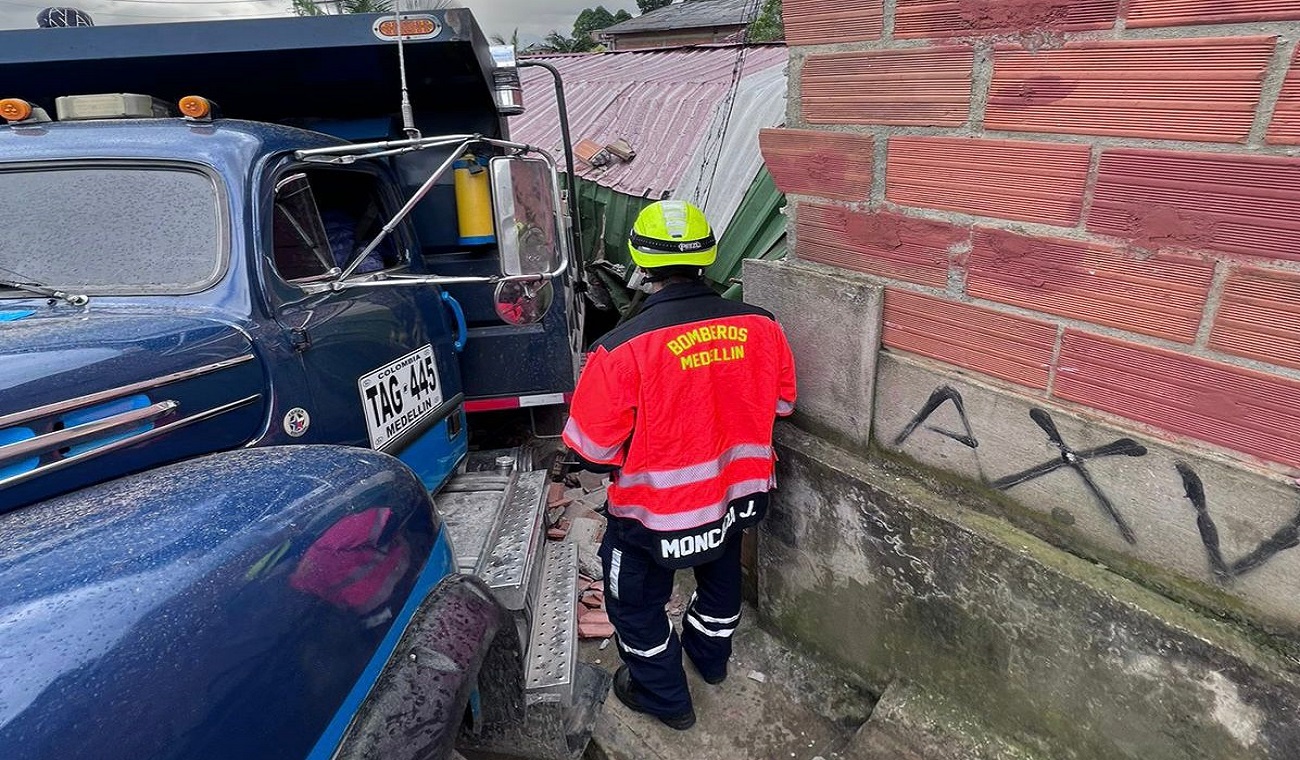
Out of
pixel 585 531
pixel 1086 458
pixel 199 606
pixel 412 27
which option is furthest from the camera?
pixel 585 531

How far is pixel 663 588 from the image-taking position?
2.63 m

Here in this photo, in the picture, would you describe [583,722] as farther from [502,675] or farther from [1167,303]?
[1167,303]

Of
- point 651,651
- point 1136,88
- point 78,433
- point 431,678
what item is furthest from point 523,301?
point 1136,88

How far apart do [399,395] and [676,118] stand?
6.17m

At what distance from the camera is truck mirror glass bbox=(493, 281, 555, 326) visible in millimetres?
3633

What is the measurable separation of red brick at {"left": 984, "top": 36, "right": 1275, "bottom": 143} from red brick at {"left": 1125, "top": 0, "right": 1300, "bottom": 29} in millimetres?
37

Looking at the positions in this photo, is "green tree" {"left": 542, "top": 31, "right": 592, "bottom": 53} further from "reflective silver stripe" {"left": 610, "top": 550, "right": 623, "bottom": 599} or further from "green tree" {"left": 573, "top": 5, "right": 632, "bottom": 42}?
"reflective silver stripe" {"left": 610, "top": 550, "right": 623, "bottom": 599}

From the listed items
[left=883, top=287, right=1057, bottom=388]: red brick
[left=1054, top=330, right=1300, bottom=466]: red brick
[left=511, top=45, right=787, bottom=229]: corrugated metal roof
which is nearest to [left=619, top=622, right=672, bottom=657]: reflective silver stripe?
[left=883, top=287, right=1057, bottom=388]: red brick

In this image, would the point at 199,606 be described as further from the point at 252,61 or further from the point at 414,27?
the point at 252,61

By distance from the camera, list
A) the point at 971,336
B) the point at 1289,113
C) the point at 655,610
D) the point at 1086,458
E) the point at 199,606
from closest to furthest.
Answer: the point at 199,606 → the point at 1289,113 → the point at 1086,458 → the point at 971,336 → the point at 655,610

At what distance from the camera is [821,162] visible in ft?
7.57

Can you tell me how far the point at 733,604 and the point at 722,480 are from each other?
0.60m

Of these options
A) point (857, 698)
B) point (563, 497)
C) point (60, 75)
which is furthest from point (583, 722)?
point (60, 75)

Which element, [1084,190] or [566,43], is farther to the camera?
[566,43]
